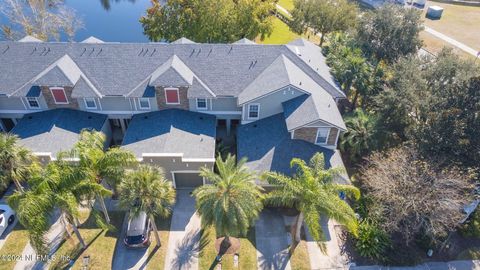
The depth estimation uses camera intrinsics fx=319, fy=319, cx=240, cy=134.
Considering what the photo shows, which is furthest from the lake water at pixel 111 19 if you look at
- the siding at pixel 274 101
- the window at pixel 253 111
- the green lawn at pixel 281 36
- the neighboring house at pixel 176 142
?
the siding at pixel 274 101

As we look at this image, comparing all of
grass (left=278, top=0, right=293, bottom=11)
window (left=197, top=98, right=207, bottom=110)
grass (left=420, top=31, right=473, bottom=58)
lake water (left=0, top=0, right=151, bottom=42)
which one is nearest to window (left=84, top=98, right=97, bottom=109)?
window (left=197, top=98, right=207, bottom=110)

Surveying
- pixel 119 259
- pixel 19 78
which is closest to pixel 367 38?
pixel 119 259

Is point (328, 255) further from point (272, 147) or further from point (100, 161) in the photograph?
point (100, 161)

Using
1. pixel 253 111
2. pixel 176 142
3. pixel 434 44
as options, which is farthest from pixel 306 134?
pixel 434 44

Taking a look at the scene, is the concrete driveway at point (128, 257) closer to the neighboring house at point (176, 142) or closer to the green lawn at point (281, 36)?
the neighboring house at point (176, 142)

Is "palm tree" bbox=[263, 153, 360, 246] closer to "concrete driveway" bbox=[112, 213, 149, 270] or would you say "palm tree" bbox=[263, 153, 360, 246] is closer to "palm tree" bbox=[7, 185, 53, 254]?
"concrete driveway" bbox=[112, 213, 149, 270]

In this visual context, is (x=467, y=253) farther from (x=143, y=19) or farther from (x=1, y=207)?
(x=143, y=19)
